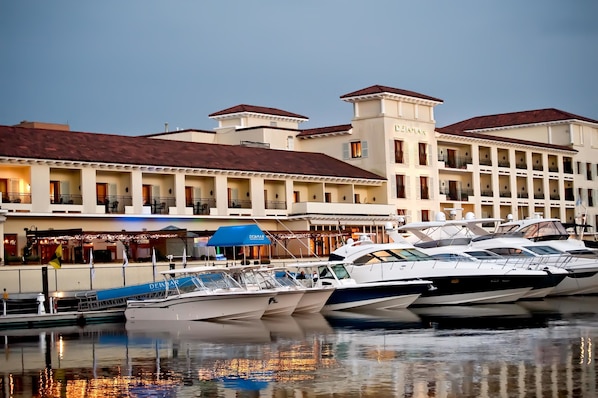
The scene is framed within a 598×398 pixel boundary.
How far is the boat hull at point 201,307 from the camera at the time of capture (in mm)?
43969

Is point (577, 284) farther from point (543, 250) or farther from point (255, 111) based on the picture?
point (255, 111)

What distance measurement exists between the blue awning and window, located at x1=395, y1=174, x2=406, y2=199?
105 ft

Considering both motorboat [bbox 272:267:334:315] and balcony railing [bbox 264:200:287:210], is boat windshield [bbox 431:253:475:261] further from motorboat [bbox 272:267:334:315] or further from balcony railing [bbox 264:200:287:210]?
balcony railing [bbox 264:200:287:210]

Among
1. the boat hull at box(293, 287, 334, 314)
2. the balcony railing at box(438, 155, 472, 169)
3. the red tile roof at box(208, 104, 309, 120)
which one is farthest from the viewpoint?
the red tile roof at box(208, 104, 309, 120)

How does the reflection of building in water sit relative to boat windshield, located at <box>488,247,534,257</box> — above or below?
below

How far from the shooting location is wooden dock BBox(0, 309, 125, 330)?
4422cm

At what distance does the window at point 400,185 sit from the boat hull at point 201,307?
40400 mm

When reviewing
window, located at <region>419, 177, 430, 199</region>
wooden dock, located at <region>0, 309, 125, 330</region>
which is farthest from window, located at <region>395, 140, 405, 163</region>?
wooden dock, located at <region>0, 309, 125, 330</region>

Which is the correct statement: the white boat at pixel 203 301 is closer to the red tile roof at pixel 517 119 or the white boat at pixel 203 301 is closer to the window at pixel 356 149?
the window at pixel 356 149

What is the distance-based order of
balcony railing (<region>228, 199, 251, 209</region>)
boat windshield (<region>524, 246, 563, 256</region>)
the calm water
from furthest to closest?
1. balcony railing (<region>228, 199, 251, 209</region>)
2. boat windshield (<region>524, 246, 563, 256</region>)
3. the calm water

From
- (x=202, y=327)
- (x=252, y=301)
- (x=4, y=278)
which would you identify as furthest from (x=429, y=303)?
(x=4, y=278)

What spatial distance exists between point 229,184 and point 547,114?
44.5m

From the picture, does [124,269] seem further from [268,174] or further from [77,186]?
[268,174]

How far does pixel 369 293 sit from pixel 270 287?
543cm
